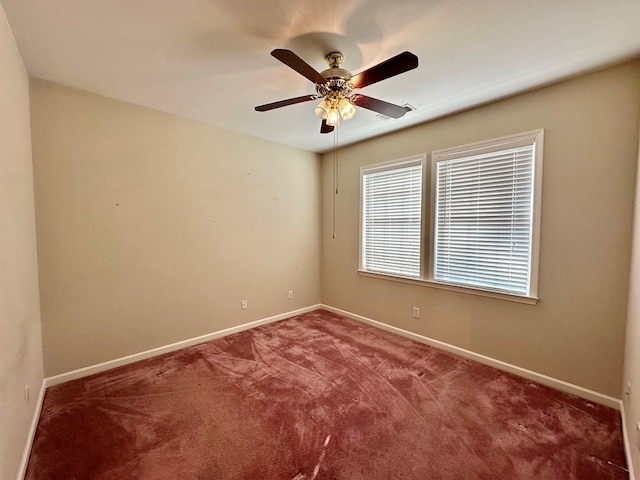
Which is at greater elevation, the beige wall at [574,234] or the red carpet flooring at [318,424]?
the beige wall at [574,234]

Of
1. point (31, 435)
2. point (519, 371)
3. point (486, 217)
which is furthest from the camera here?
point (486, 217)

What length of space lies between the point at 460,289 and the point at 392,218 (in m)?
1.18

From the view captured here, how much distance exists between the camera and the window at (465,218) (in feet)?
8.04

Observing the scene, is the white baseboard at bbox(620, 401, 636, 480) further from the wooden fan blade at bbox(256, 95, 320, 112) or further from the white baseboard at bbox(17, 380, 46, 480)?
the white baseboard at bbox(17, 380, 46, 480)

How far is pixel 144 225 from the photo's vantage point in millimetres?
2779

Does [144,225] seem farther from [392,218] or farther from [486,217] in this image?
[486,217]

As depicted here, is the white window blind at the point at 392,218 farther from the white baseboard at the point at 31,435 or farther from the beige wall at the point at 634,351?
the white baseboard at the point at 31,435

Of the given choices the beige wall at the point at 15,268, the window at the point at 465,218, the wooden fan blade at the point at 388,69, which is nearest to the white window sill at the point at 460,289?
the window at the point at 465,218

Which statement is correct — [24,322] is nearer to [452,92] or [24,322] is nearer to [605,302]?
[452,92]

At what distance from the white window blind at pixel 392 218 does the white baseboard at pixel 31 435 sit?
3395 millimetres

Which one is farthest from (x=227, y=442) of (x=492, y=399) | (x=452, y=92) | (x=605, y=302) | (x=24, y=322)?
(x=452, y=92)

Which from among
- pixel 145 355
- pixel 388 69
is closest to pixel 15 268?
pixel 145 355

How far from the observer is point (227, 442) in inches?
68.4

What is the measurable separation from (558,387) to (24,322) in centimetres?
403
